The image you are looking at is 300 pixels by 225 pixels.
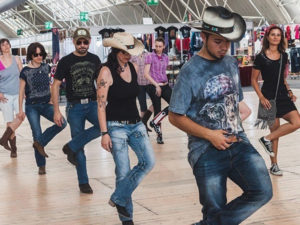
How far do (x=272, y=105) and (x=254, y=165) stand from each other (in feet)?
10.7

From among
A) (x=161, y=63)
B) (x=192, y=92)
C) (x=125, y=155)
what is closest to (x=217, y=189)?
(x=192, y=92)

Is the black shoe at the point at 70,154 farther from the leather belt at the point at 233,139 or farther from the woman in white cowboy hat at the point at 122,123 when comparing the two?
the leather belt at the point at 233,139

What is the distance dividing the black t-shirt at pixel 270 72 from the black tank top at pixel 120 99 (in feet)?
6.63

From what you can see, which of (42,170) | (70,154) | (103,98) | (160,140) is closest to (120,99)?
(103,98)

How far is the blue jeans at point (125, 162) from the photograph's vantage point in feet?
16.0

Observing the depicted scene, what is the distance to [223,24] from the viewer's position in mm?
3404

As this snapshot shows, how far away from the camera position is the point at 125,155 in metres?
4.92

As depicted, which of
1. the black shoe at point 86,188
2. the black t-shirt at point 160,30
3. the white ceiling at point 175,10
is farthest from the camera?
the white ceiling at point 175,10

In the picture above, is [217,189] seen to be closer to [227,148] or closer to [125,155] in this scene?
[227,148]

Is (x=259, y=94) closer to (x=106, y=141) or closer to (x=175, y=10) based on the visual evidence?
(x=106, y=141)

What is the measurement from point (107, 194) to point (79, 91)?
1.03 m

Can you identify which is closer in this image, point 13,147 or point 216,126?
point 216,126

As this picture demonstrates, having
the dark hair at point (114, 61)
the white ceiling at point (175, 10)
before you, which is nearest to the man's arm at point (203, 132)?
the dark hair at point (114, 61)

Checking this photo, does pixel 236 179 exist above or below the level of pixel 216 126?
below
